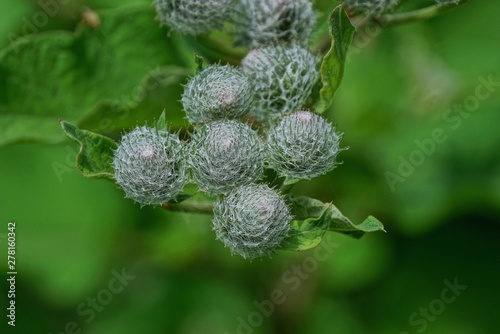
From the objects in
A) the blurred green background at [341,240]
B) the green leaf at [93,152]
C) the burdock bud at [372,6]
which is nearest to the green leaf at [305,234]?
the green leaf at [93,152]

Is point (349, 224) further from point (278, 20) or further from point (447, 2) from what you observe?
point (447, 2)

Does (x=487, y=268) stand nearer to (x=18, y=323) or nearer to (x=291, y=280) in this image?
(x=291, y=280)

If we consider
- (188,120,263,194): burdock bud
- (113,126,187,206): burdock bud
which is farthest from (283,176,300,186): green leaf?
(113,126,187,206): burdock bud

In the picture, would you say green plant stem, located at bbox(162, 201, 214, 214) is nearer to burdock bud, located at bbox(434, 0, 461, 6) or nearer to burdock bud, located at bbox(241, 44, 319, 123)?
burdock bud, located at bbox(241, 44, 319, 123)

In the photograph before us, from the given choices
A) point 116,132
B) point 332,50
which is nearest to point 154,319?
point 116,132

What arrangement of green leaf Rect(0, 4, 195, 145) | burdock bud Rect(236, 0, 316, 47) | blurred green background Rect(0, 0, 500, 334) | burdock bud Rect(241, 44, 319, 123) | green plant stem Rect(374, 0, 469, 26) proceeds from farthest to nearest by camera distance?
blurred green background Rect(0, 0, 500, 334) → green leaf Rect(0, 4, 195, 145) → green plant stem Rect(374, 0, 469, 26) → burdock bud Rect(236, 0, 316, 47) → burdock bud Rect(241, 44, 319, 123)

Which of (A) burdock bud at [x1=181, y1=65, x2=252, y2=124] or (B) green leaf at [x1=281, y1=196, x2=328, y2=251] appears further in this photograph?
(A) burdock bud at [x1=181, y1=65, x2=252, y2=124]
